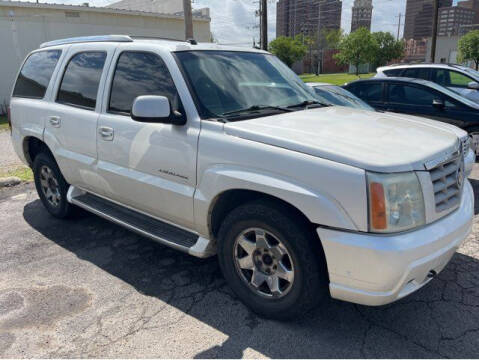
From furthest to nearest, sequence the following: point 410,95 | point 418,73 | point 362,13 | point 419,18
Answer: point 362,13 → point 419,18 → point 418,73 → point 410,95

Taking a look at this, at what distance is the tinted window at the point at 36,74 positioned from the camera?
15.6ft

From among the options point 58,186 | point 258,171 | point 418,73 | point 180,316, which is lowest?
point 180,316

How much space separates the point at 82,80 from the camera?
4.26m

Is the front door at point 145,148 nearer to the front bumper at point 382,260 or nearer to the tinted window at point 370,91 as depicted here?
the front bumper at point 382,260

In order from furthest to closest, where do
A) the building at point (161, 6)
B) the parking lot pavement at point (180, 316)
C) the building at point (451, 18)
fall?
the building at point (451, 18)
the building at point (161, 6)
the parking lot pavement at point (180, 316)

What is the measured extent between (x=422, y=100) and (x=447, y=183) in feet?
17.8

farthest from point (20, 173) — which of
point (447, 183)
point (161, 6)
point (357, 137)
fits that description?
point (161, 6)

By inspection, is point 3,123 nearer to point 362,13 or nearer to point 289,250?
point 289,250

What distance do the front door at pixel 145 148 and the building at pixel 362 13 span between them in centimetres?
9050

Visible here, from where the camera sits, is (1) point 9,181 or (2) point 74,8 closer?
(1) point 9,181

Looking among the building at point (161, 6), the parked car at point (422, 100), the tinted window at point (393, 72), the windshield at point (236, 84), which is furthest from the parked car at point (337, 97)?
the building at point (161, 6)

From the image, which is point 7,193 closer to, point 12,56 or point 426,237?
point 426,237

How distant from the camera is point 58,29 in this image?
60.3 feet

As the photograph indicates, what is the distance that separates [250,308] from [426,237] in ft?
4.50
